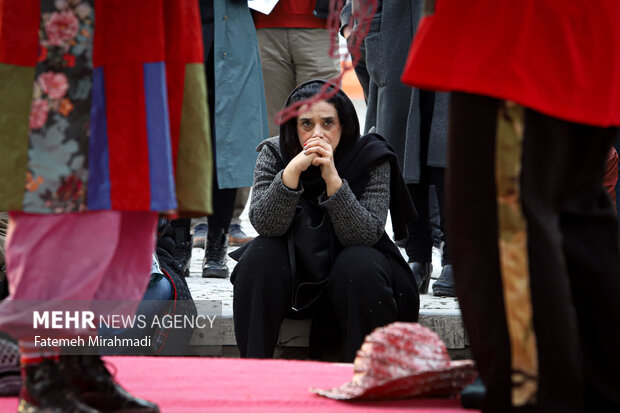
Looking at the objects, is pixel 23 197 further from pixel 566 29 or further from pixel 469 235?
pixel 566 29

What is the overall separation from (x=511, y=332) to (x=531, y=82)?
0.39 meters

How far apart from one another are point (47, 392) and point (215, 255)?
2186 millimetres

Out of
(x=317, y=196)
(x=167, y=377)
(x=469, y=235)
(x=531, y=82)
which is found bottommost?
(x=167, y=377)

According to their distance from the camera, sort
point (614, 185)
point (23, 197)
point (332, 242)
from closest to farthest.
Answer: point (23, 197), point (332, 242), point (614, 185)

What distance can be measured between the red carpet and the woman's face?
1.09 metres

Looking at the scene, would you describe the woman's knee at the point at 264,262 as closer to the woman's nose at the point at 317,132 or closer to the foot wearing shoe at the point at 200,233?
the woman's nose at the point at 317,132

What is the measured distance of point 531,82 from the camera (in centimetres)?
134

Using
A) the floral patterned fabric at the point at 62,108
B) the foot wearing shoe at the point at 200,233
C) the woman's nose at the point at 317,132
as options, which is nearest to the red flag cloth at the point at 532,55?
the floral patterned fabric at the point at 62,108

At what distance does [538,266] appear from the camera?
1.32 meters

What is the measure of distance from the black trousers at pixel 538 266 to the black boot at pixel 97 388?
64 centimetres

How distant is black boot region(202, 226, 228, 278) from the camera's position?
11.9ft

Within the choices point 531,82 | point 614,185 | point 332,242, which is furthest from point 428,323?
point 531,82

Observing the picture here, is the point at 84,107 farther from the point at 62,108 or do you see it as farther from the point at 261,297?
the point at 261,297

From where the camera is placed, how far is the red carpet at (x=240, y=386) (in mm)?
1731
